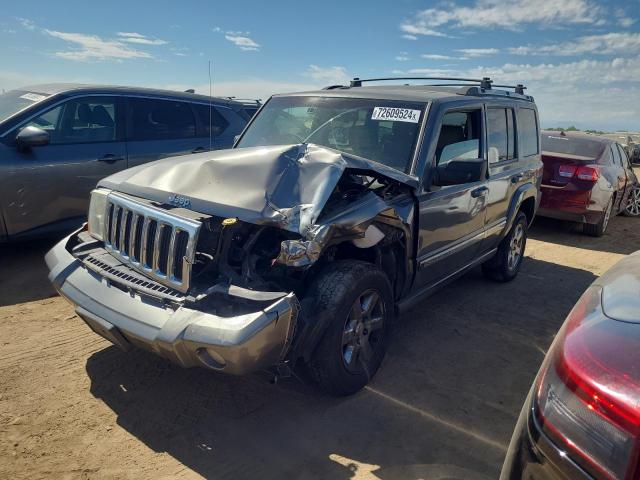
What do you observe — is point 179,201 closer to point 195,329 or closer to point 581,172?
point 195,329

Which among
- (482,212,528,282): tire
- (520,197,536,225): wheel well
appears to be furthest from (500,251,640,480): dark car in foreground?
(520,197,536,225): wheel well

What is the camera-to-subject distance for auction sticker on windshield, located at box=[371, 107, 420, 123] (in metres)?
3.79

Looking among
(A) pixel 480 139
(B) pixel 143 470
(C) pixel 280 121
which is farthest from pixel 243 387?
(A) pixel 480 139

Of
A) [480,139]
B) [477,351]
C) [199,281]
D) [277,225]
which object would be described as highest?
[480,139]

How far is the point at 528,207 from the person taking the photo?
5.91m

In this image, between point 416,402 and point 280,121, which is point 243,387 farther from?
point 280,121

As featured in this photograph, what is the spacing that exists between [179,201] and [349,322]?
1.24 meters

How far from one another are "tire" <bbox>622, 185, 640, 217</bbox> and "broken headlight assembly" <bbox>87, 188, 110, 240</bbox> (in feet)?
33.6

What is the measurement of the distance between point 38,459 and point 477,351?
120 inches

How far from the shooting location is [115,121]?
579 centimetres

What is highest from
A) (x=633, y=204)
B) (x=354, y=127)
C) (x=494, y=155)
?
(x=354, y=127)

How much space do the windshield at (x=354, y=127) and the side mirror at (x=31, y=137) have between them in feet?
6.85

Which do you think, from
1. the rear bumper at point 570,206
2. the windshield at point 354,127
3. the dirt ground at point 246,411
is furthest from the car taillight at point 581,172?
the windshield at point 354,127

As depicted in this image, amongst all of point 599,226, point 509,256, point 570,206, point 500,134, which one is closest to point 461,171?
point 500,134
